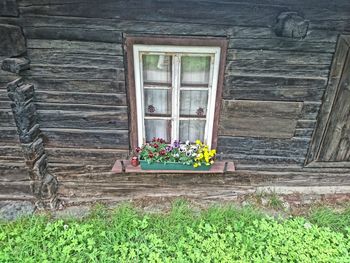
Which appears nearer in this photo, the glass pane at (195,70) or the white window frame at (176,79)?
the white window frame at (176,79)

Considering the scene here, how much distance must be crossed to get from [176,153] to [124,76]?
101cm

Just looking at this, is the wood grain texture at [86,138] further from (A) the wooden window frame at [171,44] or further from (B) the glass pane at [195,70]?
(B) the glass pane at [195,70]

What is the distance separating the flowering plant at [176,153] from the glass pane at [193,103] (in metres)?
0.32

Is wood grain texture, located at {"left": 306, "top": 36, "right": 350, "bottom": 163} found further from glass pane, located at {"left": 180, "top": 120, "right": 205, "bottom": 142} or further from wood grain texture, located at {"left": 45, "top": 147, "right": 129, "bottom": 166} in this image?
wood grain texture, located at {"left": 45, "top": 147, "right": 129, "bottom": 166}

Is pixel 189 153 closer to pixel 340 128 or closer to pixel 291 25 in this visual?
pixel 291 25

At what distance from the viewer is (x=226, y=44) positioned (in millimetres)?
2701

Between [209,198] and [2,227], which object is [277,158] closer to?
[209,198]

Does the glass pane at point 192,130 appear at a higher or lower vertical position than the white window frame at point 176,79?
lower

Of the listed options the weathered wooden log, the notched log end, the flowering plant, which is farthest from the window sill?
the notched log end

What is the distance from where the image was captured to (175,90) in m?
2.97

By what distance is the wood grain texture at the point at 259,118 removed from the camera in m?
3.01

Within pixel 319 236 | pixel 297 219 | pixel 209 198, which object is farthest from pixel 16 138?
pixel 319 236

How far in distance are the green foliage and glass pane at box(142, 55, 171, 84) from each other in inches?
60.3

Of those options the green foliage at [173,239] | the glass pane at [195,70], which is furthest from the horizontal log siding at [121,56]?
the green foliage at [173,239]
